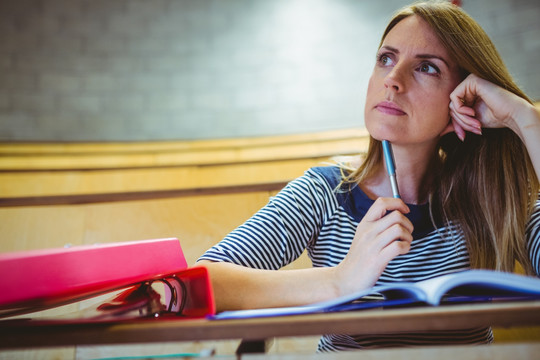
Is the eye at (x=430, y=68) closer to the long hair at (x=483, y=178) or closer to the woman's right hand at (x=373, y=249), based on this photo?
the long hair at (x=483, y=178)

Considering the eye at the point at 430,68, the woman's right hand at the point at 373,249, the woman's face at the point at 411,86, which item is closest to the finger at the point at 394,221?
the woman's right hand at the point at 373,249

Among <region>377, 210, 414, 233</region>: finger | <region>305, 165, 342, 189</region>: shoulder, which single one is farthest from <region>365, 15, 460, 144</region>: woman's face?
<region>377, 210, 414, 233</region>: finger

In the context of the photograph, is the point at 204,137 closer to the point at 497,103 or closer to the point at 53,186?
the point at 53,186

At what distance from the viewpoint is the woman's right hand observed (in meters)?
0.50

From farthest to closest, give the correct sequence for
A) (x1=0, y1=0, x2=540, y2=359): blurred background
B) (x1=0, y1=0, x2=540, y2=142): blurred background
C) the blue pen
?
(x1=0, y1=0, x2=540, y2=142): blurred background, (x1=0, y1=0, x2=540, y2=359): blurred background, the blue pen

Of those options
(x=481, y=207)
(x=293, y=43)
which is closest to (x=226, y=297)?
(x=481, y=207)

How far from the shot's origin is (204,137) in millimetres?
1743

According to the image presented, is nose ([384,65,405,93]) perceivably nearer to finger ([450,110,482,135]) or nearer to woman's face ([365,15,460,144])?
woman's face ([365,15,460,144])

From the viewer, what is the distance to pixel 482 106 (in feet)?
2.55

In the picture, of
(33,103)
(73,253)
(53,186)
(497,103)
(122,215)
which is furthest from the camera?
(33,103)

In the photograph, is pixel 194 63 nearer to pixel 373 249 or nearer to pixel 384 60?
pixel 384 60

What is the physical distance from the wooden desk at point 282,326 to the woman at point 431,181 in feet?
1.06

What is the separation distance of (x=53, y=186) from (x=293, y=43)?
3.66 ft

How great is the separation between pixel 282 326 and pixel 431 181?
0.62 meters
